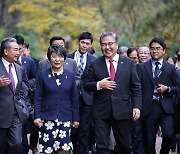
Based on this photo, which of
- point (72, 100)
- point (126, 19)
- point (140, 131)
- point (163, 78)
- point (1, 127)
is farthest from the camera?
point (126, 19)

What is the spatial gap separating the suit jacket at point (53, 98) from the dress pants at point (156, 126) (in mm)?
1575

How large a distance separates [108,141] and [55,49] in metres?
1.75

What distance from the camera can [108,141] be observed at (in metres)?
8.05

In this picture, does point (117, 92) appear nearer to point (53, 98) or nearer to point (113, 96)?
point (113, 96)

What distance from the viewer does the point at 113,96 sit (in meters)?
7.97

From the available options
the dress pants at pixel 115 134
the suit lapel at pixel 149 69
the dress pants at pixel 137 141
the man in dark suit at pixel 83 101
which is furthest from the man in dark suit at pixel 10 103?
the dress pants at pixel 137 141

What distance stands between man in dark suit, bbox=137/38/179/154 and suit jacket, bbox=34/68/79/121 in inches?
61.4

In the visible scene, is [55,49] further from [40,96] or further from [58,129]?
[58,129]

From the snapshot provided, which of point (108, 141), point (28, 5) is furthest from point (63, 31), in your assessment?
point (108, 141)

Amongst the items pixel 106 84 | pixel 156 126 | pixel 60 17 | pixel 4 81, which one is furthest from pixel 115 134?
pixel 60 17

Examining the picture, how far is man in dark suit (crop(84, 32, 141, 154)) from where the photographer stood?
799 centimetres

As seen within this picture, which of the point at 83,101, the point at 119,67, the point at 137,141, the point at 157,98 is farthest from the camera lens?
the point at 137,141

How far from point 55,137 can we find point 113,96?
1184 mm

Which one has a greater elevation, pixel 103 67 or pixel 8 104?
pixel 103 67
